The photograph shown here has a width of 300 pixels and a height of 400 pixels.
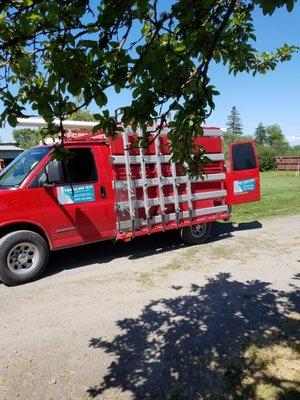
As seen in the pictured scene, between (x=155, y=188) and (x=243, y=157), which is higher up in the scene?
(x=243, y=157)

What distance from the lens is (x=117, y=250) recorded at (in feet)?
27.4

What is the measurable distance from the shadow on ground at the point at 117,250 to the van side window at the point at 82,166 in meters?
1.63

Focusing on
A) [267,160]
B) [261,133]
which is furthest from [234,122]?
[267,160]

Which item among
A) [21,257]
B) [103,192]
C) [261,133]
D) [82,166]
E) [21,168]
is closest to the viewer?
[21,257]

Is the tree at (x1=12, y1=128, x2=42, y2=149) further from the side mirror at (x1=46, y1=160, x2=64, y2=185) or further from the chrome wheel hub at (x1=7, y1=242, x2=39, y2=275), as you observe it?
the chrome wheel hub at (x1=7, y1=242, x2=39, y2=275)

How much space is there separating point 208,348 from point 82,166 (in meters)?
4.08

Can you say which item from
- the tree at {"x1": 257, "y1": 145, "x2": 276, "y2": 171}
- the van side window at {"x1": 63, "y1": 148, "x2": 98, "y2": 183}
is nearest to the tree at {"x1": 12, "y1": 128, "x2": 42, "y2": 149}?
the van side window at {"x1": 63, "y1": 148, "x2": 98, "y2": 183}

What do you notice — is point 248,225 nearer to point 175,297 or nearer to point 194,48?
point 175,297

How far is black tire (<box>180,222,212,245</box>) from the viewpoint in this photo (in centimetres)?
845

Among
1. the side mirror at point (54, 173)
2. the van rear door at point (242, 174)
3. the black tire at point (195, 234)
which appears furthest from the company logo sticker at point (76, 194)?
the van rear door at point (242, 174)

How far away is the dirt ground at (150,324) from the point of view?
12.0 ft

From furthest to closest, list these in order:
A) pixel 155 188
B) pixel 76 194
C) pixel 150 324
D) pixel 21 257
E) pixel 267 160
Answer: pixel 267 160, pixel 155 188, pixel 76 194, pixel 21 257, pixel 150 324

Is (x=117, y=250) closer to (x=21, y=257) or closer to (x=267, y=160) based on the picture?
(x=21, y=257)

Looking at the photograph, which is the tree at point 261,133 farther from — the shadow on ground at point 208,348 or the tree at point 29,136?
the shadow on ground at point 208,348
